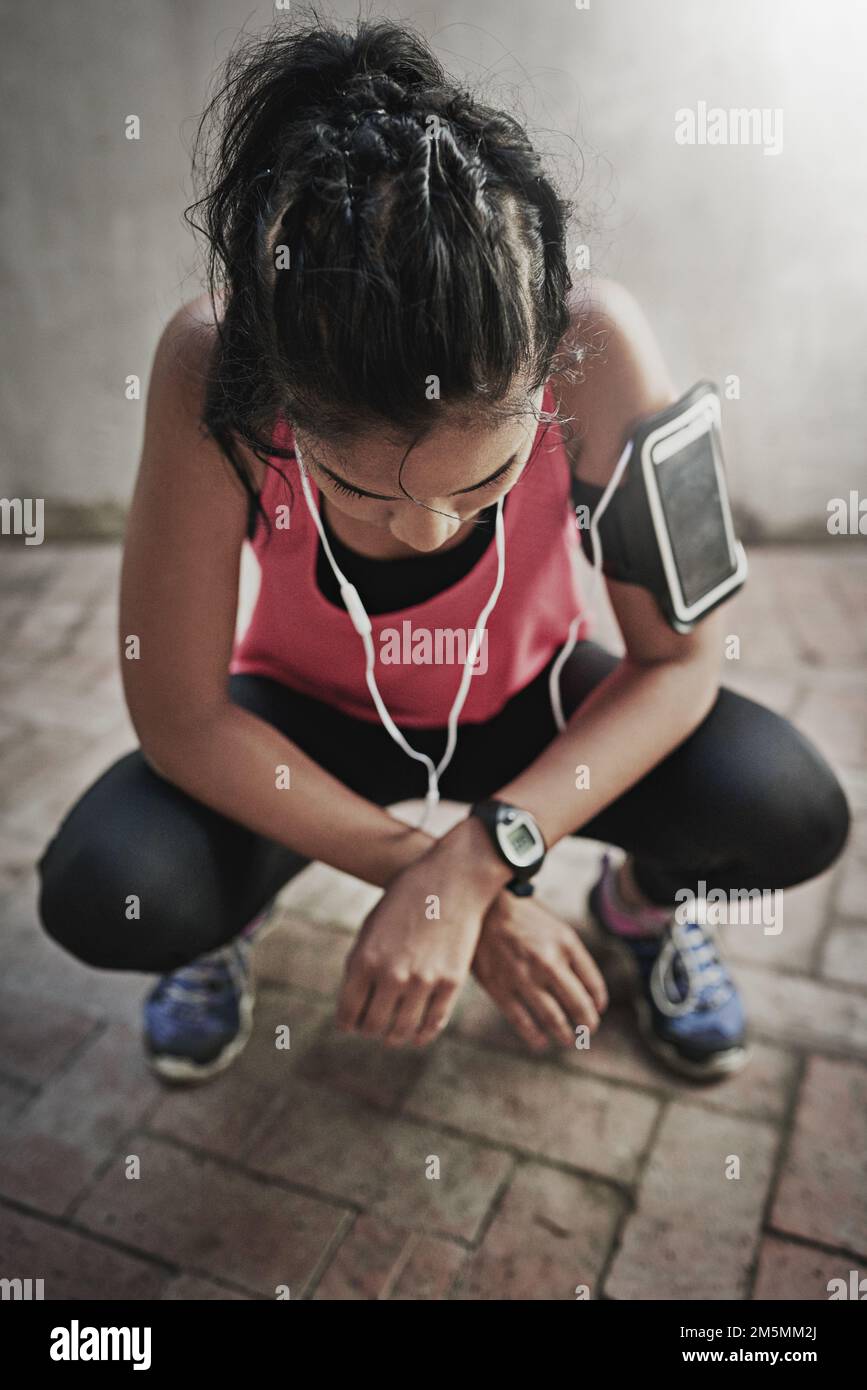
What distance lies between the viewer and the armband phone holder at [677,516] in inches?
43.9

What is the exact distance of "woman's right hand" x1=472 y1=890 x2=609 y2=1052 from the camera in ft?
3.71

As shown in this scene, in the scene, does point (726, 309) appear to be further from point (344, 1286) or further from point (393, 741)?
point (344, 1286)

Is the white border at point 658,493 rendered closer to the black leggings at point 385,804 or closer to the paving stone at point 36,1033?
the black leggings at point 385,804

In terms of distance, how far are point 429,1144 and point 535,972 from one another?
0.37m

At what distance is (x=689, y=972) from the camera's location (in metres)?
1.48

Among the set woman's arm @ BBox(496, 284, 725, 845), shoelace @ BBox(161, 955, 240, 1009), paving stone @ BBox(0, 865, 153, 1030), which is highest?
woman's arm @ BBox(496, 284, 725, 845)

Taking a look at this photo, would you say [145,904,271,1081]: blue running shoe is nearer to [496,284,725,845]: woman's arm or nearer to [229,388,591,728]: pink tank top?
[229,388,591,728]: pink tank top

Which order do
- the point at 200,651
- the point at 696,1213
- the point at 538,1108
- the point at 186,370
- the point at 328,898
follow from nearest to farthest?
the point at 186,370 < the point at 200,651 < the point at 696,1213 < the point at 538,1108 < the point at 328,898

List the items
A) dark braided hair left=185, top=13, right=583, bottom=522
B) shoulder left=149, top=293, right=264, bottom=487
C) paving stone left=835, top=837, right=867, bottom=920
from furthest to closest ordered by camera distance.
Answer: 1. paving stone left=835, top=837, right=867, bottom=920
2. shoulder left=149, top=293, right=264, bottom=487
3. dark braided hair left=185, top=13, right=583, bottom=522

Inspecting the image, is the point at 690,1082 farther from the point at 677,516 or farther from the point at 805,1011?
the point at 677,516

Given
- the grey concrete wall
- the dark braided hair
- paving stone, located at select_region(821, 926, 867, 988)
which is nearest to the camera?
the dark braided hair

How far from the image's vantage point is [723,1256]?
122 centimetres

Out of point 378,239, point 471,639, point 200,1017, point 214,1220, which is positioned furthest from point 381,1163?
point 378,239

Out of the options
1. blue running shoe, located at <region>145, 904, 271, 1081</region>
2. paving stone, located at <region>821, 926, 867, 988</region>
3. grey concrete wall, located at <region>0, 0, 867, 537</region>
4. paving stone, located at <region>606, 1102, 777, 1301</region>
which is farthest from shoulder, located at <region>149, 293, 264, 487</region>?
grey concrete wall, located at <region>0, 0, 867, 537</region>
